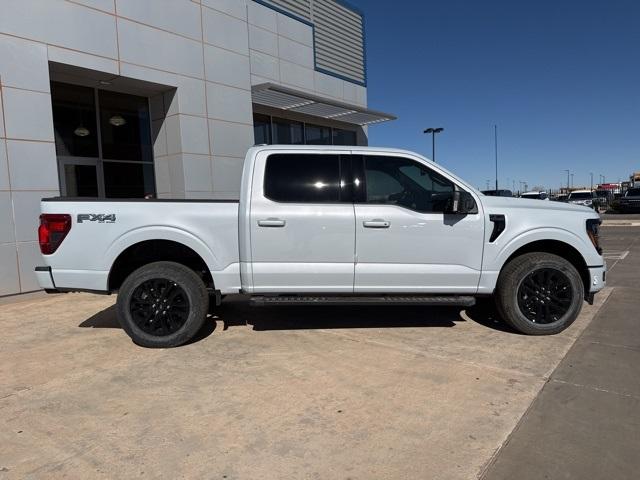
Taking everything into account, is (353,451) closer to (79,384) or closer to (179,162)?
(79,384)

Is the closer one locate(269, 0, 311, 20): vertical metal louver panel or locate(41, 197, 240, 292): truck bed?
locate(41, 197, 240, 292): truck bed

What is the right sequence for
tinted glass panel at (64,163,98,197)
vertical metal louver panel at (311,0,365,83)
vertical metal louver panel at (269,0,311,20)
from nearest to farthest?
tinted glass panel at (64,163,98,197)
vertical metal louver panel at (269,0,311,20)
vertical metal louver panel at (311,0,365,83)

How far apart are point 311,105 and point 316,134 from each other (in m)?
2.79

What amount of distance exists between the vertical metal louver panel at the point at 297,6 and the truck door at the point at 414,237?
1122 centimetres

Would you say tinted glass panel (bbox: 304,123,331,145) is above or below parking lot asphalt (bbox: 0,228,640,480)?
above

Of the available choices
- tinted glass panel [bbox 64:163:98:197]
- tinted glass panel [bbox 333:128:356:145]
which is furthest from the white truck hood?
tinted glass panel [bbox 333:128:356:145]

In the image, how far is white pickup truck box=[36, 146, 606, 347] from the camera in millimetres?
4910

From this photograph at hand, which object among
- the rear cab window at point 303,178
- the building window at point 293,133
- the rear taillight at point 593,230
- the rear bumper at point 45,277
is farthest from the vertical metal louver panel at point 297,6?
the rear taillight at point 593,230

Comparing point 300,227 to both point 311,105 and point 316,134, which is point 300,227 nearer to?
point 311,105

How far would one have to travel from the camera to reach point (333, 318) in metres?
6.04

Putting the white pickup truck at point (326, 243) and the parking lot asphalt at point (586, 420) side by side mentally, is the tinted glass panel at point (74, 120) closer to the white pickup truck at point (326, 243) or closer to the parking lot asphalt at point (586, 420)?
the white pickup truck at point (326, 243)

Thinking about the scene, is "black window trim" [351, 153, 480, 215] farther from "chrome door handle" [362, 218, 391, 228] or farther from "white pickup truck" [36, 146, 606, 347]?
"chrome door handle" [362, 218, 391, 228]

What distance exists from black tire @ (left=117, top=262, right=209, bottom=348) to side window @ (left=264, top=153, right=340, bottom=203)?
1263 millimetres

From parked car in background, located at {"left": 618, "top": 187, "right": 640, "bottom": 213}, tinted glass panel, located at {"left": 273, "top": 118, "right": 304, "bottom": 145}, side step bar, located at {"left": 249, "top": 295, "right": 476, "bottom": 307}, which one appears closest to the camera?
side step bar, located at {"left": 249, "top": 295, "right": 476, "bottom": 307}
